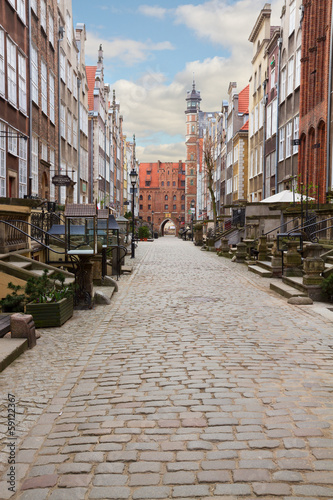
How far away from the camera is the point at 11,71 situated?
19.3 metres

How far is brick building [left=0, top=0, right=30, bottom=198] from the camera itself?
18250 millimetres

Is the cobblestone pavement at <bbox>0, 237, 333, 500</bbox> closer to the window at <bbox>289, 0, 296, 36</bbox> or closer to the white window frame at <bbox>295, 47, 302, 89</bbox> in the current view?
the white window frame at <bbox>295, 47, 302, 89</bbox>

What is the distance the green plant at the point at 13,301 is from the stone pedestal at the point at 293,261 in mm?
8108

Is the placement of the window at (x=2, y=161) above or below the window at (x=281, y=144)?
below

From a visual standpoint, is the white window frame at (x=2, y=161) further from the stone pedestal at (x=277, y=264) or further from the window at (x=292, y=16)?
the window at (x=292, y=16)

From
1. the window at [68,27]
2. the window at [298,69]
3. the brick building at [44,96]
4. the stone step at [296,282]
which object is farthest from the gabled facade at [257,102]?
the stone step at [296,282]

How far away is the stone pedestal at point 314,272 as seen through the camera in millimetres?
11500

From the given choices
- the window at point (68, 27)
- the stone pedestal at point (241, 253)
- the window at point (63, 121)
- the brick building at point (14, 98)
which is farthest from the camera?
the window at point (68, 27)

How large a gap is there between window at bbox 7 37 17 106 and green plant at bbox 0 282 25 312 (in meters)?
12.5

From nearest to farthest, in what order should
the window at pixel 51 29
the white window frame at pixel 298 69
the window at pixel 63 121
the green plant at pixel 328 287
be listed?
the green plant at pixel 328 287 < the white window frame at pixel 298 69 < the window at pixel 51 29 < the window at pixel 63 121

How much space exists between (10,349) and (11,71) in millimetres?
15557

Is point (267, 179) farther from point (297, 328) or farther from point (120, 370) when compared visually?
point (120, 370)

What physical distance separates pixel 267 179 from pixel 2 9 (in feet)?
69.9

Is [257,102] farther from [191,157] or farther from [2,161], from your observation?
[191,157]
